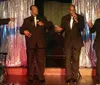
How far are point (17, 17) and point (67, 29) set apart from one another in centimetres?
189

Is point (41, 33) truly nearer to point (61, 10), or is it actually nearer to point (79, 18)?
point (79, 18)

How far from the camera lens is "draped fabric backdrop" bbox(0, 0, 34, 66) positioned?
9695 mm

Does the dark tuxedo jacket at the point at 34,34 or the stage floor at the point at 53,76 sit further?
the stage floor at the point at 53,76

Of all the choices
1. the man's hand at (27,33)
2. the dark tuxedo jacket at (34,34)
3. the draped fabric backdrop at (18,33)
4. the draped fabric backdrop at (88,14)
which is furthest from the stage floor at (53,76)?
the man's hand at (27,33)

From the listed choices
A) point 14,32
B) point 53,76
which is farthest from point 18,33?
point 53,76

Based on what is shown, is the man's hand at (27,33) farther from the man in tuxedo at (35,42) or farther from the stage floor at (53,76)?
the stage floor at (53,76)

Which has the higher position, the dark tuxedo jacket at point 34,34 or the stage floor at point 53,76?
the dark tuxedo jacket at point 34,34

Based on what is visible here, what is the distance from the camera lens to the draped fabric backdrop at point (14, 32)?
31.8 feet

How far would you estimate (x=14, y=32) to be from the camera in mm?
9727

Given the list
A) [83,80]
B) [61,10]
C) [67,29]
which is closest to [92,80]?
[83,80]

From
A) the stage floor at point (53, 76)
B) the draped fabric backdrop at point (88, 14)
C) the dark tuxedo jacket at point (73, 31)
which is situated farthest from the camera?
the draped fabric backdrop at point (88, 14)

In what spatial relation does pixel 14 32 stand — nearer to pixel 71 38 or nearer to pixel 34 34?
pixel 34 34

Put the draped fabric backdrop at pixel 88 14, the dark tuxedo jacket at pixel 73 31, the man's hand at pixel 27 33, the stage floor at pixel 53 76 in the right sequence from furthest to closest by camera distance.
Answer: the draped fabric backdrop at pixel 88 14 → the stage floor at pixel 53 76 → the dark tuxedo jacket at pixel 73 31 → the man's hand at pixel 27 33

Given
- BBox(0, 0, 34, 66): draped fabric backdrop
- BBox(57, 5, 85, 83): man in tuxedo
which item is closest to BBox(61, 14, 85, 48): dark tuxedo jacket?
BBox(57, 5, 85, 83): man in tuxedo
